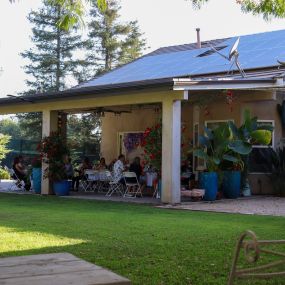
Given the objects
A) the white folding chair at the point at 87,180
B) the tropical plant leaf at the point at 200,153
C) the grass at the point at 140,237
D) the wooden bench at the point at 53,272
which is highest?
the tropical plant leaf at the point at 200,153

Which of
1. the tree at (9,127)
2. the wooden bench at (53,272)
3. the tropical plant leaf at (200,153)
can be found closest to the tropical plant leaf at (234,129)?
the tropical plant leaf at (200,153)

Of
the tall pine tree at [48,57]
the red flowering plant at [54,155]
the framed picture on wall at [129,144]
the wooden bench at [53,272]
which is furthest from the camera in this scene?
the tall pine tree at [48,57]

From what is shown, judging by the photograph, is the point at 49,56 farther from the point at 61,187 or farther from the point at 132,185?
the point at 132,185

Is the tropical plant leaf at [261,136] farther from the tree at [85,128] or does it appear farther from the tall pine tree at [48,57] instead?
the tall pine tree at [48,57]

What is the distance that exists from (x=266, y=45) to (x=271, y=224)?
11450 millimetres

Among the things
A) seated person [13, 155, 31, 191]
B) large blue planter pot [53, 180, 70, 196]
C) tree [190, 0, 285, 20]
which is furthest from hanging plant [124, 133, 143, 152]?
tree [190, 0, 285, 20]

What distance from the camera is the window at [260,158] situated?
17.3 m

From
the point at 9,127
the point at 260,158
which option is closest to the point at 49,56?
the point at 260,158

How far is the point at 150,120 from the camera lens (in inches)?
818

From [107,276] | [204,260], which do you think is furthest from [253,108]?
[107,276]

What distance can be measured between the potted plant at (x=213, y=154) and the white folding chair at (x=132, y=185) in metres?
2.06

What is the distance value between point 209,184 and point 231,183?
1098 mm

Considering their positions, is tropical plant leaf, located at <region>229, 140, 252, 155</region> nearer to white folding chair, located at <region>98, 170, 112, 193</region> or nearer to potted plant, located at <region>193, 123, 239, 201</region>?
potted plant, located at <region>193, 123, 239, 201</region>

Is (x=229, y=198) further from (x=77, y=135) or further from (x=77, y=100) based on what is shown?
(x=77, y=135)
